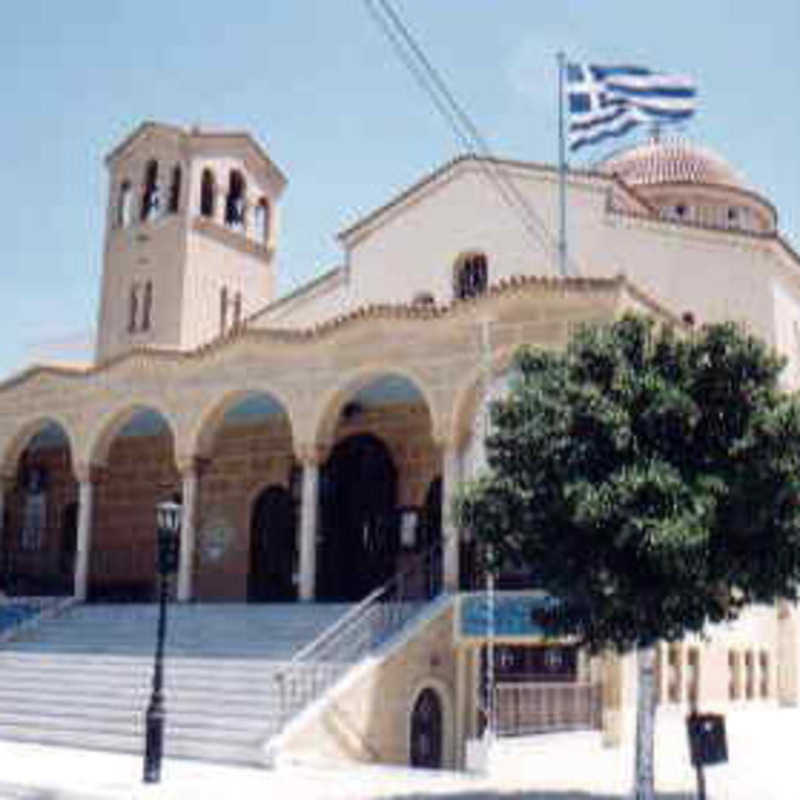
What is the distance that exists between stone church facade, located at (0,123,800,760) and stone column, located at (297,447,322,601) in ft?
0.13

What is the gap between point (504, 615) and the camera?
18.4 m

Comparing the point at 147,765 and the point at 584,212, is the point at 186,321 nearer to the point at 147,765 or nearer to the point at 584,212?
the point at 584,212

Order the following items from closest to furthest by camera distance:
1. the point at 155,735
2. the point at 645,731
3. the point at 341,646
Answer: the point at 645,731
the point at 155,735
the point at 341,646

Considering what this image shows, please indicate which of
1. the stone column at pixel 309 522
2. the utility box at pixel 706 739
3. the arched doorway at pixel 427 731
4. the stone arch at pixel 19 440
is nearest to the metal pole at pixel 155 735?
the arched doorway at pixel 427 731

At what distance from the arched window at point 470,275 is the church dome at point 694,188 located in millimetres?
8682

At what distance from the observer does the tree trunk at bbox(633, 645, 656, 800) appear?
12.9m

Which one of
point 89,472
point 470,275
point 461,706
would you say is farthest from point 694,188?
point 461,706

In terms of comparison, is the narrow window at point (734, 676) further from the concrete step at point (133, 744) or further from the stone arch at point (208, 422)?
the concrete step at point (133, 744)

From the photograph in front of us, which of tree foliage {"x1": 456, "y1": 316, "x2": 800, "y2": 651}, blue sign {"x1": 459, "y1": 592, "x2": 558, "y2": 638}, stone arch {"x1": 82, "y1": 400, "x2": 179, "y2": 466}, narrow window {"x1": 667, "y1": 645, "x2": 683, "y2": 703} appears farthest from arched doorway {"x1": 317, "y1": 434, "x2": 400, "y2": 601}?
tree foliage {"x1": 456, "y1": 316, "x2": 800, "y2": 651}

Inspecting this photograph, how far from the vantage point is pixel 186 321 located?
A: 3272 centimetres

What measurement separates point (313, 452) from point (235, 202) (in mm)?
13848

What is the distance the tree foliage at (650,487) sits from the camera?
12.5 metres

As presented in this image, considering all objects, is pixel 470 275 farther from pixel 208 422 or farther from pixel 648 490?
pixel 648 490

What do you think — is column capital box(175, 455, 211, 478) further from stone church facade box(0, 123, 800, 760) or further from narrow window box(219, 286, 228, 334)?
narrow window box(219, 286, 228, 334)
